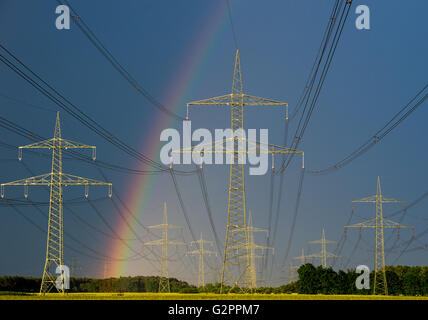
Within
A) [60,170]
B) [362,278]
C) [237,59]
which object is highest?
[237,59]

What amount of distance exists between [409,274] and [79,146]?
4486 inches

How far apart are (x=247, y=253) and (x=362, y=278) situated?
93588mm

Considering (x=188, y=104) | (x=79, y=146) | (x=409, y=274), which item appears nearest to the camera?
(x=188, y=104)

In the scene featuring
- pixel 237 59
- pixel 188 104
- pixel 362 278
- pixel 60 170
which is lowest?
pixel 362 278
